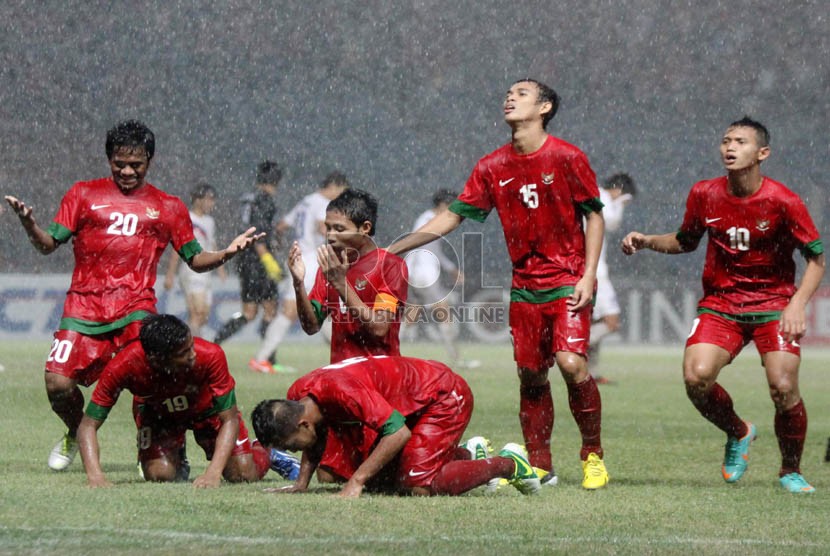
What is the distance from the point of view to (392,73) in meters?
26.3

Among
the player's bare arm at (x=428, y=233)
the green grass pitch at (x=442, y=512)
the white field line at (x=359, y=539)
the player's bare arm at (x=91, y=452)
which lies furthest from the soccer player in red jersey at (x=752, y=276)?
the player's bare arm at (x=91, y=452)

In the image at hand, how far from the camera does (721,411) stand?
7.24 meters

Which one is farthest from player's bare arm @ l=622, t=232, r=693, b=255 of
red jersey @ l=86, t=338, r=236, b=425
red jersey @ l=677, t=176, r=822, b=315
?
red jersey @ l=86, t=338, r=236, b=425

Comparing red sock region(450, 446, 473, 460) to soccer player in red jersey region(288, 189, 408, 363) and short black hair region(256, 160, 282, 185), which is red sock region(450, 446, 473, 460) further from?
short black hair region(256, 160, 282, 185)

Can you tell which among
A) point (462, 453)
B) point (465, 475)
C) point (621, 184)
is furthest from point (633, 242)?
point (621, 184)

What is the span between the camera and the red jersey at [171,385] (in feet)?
20.7

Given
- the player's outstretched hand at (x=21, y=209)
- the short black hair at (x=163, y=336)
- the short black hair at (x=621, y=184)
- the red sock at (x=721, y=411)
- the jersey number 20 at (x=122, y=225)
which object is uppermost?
the short black hair at (x=621, y=184)

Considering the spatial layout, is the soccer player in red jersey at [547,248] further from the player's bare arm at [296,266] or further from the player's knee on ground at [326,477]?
the player's knee on ground at [326,477]

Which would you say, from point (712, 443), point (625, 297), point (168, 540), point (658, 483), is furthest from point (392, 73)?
point (168, 540)

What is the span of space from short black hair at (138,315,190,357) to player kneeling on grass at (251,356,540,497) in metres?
0.54

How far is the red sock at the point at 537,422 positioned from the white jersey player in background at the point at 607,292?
6448 mm

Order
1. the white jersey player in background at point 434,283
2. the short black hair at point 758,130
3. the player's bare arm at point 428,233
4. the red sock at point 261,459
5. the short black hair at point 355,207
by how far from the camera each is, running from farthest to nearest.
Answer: the white jersey player in background at point 434,283 → the player's bare arm at point 428,233 → the short black hair at point 758,130 → the red sock at point 261,459 → the short black hair at point 355,207

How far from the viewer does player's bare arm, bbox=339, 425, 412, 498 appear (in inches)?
229

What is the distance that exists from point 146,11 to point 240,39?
182cm
